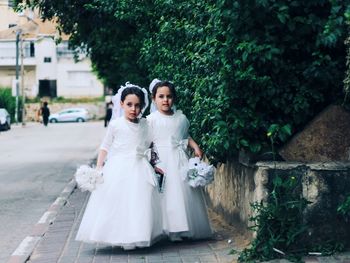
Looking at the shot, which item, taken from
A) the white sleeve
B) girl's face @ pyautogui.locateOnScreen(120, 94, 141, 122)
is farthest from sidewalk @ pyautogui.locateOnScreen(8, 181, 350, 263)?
girl's face @ pyautogui.locateOnScreen(120, 94, 141, 122)

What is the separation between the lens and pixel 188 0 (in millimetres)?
10430

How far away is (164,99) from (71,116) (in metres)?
64.4

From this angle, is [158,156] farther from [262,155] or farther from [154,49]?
[154,49]

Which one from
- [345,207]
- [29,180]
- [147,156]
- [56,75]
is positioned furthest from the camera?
[56,75]

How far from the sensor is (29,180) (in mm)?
18375

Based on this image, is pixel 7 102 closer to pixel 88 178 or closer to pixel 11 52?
pixel 11 52

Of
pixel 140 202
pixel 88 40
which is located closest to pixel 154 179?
pixel 140 202

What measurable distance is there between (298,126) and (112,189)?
2027 millimetres

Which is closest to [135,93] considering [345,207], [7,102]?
[345,207]

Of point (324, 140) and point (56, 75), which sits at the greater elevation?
point (56, 75)

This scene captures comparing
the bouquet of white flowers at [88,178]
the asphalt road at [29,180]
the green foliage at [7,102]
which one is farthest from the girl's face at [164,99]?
the green foliage at [7,102]

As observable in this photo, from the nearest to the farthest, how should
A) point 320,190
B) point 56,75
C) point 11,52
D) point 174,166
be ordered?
point 320,190, point 174,166, point 11,52, point 56,75

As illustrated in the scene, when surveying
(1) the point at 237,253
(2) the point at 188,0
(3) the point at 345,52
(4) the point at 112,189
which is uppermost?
(2) the point at 188,0

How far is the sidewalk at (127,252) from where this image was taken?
8.30 m
